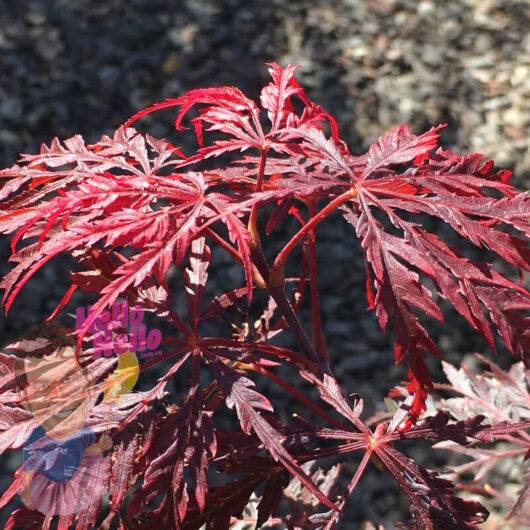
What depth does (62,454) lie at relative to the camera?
2.09ft

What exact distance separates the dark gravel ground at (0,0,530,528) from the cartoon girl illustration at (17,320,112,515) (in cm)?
151

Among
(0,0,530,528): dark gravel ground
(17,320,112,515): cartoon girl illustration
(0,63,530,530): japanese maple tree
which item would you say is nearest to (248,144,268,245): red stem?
(0,63,530,530): japanese maple tree

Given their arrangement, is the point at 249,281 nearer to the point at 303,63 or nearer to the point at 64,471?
the point at 64,471

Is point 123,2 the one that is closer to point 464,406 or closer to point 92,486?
point 464,406

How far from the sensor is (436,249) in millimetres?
613

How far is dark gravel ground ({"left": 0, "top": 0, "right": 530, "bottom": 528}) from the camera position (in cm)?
235

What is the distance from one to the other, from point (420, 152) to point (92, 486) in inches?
16.7

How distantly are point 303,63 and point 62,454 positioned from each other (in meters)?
2.06

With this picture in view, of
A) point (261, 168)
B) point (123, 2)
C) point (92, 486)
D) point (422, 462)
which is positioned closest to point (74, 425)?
point (92, 486)

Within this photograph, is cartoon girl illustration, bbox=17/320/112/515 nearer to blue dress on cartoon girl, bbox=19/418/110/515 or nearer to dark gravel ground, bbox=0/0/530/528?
blue dress on cartoon girl, bbox=19/418/110/515

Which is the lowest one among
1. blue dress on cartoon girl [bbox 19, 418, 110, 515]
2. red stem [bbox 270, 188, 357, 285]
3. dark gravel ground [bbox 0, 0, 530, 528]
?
dark gravel ground [bbox 0, 0, 530, 528]

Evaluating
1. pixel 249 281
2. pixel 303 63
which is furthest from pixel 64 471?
pixel 303 63

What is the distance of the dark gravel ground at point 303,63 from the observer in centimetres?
235

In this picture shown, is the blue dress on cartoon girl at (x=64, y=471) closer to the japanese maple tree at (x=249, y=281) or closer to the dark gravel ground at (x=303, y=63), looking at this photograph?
the japanese maple tree at (x=249, y=281)
